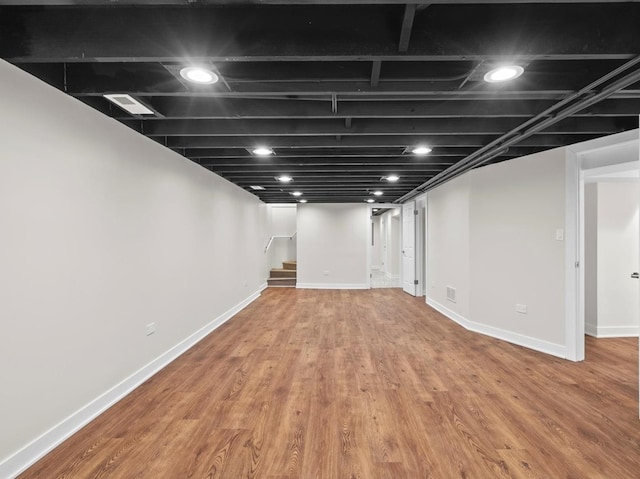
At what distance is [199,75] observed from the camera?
1870 mm

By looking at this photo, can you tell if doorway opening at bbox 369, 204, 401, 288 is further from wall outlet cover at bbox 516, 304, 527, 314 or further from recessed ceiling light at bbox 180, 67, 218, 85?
recessed ceiling light at bbox 180, 67, 218, 85

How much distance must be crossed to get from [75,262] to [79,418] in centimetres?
107

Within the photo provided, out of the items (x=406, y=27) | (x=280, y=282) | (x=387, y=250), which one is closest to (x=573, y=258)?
(x=406, y=27)

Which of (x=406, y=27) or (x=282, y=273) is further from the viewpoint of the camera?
(x=282, y=273)

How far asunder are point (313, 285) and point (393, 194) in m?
3.08

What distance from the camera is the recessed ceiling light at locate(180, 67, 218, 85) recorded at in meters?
1.81

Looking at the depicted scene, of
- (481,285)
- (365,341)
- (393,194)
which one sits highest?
(393,194)

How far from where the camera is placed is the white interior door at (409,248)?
23.1 feet

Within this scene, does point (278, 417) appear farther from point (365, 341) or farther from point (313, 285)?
point (313, 285)

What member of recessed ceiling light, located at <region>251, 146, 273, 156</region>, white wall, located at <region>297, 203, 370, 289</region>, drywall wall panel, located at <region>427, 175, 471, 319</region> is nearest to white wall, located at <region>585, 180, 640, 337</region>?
drywall wall panel, located at <region>427, 175, 471, 319</region>

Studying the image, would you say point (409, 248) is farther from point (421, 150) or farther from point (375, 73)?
point (375, 73)

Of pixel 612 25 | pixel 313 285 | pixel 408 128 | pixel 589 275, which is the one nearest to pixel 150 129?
pixel 408 128

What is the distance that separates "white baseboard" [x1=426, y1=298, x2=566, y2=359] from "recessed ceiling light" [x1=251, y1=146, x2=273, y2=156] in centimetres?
354

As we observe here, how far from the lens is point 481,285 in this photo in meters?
4.28
